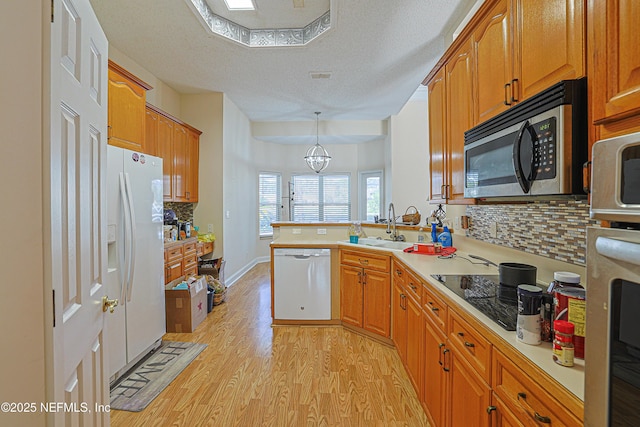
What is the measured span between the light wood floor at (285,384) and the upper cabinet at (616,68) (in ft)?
6.04

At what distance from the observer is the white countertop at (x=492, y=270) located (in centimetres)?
79

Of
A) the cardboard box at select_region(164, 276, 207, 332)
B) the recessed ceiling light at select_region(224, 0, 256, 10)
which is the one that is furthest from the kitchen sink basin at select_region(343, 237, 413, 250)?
the recessed ceiling light at select_region(224, 0, 256, 10)

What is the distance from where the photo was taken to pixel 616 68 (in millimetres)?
786

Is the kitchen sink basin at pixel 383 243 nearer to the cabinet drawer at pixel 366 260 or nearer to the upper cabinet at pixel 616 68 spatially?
the cabinet drawer at pixel 366 260

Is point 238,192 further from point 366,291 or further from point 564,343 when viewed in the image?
point 564,343

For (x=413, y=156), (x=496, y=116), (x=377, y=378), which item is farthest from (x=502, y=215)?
(x=413, y=156)

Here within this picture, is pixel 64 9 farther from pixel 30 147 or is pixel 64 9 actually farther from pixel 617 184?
pixel 617 184

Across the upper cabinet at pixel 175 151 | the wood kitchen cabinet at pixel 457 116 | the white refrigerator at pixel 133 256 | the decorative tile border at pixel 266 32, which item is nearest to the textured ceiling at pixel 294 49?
the decorative tile border at pixel 266 32

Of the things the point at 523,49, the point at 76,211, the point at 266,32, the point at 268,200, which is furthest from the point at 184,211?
the point at 523,49

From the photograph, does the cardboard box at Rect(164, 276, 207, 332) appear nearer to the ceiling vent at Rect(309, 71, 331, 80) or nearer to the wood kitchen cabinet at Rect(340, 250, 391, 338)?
the wood kitchen cabinet at Rect(340, 250, 391, 338)

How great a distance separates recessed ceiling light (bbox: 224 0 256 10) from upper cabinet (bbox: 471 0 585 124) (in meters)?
2.22

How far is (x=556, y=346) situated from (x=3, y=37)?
1.52 metres

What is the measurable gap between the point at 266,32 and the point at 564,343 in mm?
3787

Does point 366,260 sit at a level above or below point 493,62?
below
